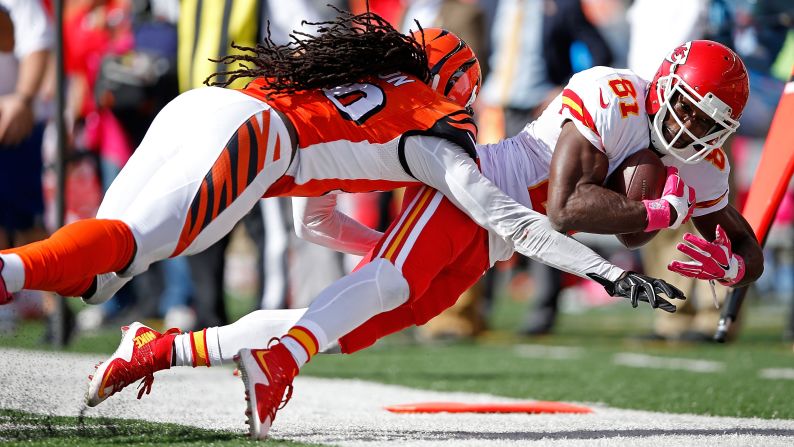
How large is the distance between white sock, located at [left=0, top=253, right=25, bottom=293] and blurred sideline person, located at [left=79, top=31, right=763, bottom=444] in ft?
1.81

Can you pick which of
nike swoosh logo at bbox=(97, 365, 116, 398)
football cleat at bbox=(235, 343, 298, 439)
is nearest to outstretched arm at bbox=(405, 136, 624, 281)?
football cleat at bbox=(235, 343, 298, 439)

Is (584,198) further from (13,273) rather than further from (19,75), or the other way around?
(19,75)

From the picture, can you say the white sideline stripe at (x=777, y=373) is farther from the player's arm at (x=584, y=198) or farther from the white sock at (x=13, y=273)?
the white sock at (x=13, y=273)

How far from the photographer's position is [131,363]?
353 centimetres

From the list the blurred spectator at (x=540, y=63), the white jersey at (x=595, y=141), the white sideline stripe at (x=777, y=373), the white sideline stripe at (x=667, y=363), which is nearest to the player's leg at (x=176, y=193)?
the white jersey at (x=595, y=141)

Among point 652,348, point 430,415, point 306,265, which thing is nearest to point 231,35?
point 306,265

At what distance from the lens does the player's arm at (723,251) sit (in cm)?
367

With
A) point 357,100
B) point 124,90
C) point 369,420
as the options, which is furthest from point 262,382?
point 124,90

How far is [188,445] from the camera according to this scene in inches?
125

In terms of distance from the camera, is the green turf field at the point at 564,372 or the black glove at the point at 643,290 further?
the green turf field at the point at 564,372

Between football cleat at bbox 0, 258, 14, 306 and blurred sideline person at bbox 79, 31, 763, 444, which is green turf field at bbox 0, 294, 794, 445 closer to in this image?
blurred sideline person at bbox 79, 31, 763, 444

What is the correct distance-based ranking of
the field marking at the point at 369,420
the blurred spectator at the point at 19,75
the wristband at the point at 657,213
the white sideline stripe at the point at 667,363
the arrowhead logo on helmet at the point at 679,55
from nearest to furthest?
the field marking at the point at 369,420
the wristband at the point at 657,213
the arrowhead logo on helmet at the point at 679,55
the white sideline stripe at the point at 667,363
the blurred spectator at the point at 19,75

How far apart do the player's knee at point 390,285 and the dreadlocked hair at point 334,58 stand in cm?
57

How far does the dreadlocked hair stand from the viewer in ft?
11.7
